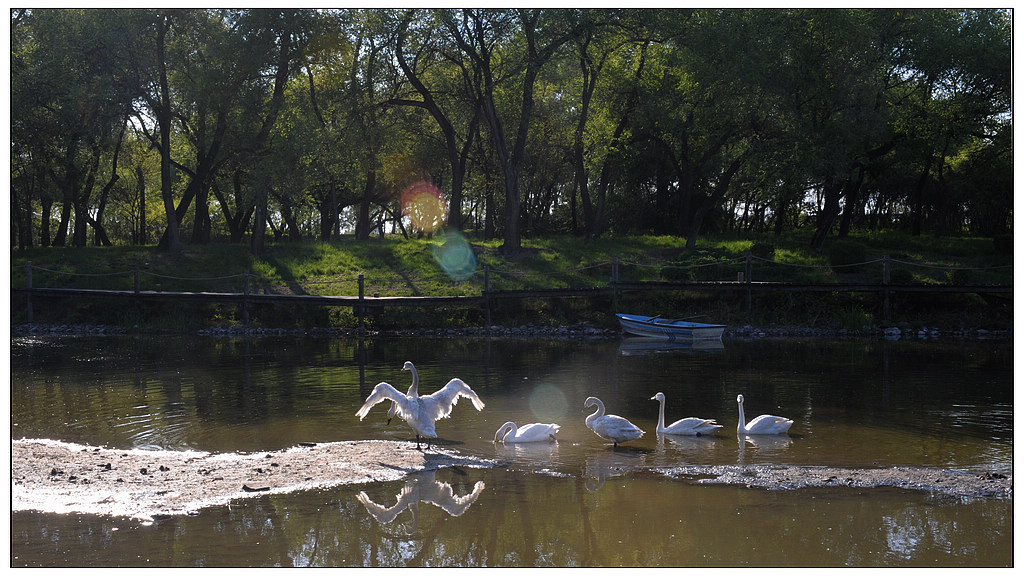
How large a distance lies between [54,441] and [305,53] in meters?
23.9

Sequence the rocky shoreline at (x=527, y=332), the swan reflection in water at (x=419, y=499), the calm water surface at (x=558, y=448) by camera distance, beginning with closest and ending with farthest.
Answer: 1. the calm water surface at (x=558, y=448)
2. the swan reflection in water at (x=419, y=499)
3. the rocky shoreline at (x=527, y=332)

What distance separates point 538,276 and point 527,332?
4.08 meters

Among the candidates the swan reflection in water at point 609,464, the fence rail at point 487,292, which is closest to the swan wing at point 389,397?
the swan reflection in water at point 609,464

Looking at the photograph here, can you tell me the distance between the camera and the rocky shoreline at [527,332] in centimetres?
2345

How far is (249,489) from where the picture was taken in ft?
26.0

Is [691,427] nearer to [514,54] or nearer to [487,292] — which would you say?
[487,292]

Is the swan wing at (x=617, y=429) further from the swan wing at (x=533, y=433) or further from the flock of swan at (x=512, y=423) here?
the swan wing at (x=533, y=433)

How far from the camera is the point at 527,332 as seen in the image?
25.1 metres

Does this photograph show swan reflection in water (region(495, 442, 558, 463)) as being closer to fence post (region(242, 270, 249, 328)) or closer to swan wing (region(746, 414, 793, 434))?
swan wing (region(746, 414, 793, 434))

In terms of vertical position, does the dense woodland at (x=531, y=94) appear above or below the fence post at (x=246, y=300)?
above

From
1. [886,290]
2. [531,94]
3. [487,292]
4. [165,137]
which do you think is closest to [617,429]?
[487,292]

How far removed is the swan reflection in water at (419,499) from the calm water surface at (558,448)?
0.10 feet

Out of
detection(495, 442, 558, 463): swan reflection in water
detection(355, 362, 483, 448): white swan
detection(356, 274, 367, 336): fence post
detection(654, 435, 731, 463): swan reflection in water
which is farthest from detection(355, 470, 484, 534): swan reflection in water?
detection(356, 274, 367, 336): fence post

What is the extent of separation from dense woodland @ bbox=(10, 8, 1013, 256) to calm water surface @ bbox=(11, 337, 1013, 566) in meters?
11.4
